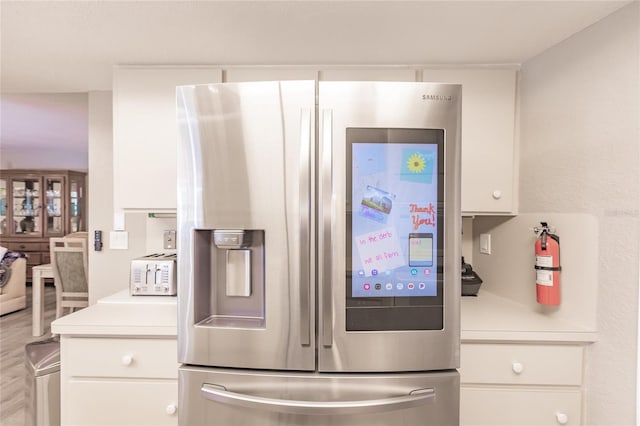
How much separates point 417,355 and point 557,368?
27.0 inches

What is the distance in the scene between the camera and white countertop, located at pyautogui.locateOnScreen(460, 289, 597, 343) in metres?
1.39

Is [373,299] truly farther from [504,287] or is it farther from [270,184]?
[504,287]

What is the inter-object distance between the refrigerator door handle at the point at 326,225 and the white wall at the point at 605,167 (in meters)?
1.06

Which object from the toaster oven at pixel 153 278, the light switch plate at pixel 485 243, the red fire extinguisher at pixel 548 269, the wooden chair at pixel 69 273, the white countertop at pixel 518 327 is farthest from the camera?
the wooden chair at pixel 69 273

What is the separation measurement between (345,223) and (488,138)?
1.05 metres

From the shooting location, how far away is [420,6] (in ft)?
4.30

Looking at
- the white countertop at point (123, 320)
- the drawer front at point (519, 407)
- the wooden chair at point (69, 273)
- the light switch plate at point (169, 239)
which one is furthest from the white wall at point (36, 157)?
the drawer front at point (519, 407)

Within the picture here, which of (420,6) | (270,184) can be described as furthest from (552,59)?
(270,184)

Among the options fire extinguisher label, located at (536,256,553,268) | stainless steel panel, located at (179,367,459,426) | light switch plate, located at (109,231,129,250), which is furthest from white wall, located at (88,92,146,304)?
fire extinguisher label, located at (536,256,553,268)

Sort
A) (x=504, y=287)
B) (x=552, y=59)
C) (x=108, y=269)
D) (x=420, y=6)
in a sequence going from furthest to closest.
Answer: (x=108, y=269) → (x=504, y=287) → (x=552, y=59) → (x=420, y=6)

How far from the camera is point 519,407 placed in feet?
4.65

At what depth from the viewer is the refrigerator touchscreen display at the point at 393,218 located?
115cm

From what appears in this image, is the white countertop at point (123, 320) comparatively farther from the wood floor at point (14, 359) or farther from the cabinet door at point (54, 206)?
the cabinet door at point (54, 206)

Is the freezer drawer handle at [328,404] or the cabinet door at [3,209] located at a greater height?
the cabinet door at [3,209]
